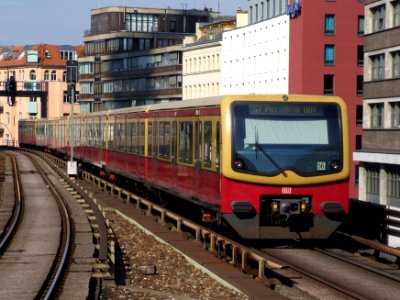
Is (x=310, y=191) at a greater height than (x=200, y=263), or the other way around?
(x=310, y=191)

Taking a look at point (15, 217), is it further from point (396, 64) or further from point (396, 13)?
point (396, 13)

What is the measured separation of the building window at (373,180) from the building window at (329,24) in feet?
110

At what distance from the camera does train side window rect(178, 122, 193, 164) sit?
2603 centimetres

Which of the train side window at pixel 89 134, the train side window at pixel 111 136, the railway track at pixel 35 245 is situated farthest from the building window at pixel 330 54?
the railway track at pixel 35 245

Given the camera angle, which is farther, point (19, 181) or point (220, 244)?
point (19, 181)

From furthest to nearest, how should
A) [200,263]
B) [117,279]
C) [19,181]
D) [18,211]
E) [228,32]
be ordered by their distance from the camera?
1. [228,32]
2. [19,181]
3. [18,211]
4. [200,263]
5. [117,279]

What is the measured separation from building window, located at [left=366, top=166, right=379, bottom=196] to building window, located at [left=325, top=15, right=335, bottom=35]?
3343cm

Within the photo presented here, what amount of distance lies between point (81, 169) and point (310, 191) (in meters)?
43.8

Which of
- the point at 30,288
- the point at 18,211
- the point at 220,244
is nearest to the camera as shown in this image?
the point at 30,288

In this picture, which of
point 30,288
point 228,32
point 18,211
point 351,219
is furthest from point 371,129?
point 228,32

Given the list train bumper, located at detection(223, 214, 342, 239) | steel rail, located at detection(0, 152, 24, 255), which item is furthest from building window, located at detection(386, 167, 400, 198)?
train bumper, located at detection(223, 214, 342, 239)

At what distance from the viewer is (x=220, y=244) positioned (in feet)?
75.4

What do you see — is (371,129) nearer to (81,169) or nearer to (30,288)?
(81,169)

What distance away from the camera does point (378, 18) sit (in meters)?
59.0
